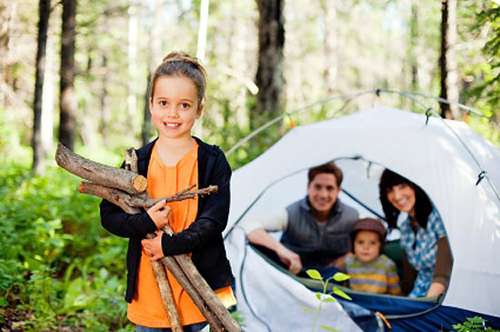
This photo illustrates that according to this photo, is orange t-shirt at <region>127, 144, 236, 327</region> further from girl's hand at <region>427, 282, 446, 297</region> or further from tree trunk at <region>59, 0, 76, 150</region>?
tree trunk at <region>59, 0, 76, 150</region>

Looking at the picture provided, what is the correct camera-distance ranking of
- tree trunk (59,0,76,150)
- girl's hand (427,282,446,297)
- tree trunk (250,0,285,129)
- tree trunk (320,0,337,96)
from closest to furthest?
girl's hand (427,282,446,297) < tree trunk (250,0,285,129) < tree trunk (59,0,76,150) < tree trunk (320,0,337,96)

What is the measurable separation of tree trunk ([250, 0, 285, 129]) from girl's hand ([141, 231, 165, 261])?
584 cm

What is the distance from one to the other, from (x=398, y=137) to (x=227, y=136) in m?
3.47

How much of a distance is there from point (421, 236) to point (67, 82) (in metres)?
6.91

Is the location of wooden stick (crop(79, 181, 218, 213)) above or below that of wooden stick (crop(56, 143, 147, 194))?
below

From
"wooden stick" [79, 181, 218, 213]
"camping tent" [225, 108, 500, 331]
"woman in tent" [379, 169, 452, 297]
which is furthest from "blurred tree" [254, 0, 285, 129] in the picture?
"wooden stick" [79, 181, 218, 213]

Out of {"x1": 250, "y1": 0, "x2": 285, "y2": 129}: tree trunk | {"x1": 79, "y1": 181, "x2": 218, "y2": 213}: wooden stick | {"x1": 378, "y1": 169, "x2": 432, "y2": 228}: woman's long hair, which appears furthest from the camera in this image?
{"x1": 250, "y1": 0, "x2": 285, "y2": 129}: tree trunk

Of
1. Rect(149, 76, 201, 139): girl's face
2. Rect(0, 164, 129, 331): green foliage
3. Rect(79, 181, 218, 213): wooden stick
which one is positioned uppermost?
Rect(149, 76, 201, 139): girl's face

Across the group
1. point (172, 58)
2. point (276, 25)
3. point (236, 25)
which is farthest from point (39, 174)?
point (236, 25)

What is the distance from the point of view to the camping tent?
3.75 meters

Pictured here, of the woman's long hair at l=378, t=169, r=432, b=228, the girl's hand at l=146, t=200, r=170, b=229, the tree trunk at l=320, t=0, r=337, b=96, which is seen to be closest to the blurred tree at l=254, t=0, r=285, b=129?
the woman's long hair at l=378, t=169, r=432, b=228

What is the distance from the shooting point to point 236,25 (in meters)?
25.7

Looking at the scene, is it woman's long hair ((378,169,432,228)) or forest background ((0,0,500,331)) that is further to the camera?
woman's long hair ((378,169,432,228))

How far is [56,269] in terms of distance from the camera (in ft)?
16.6
